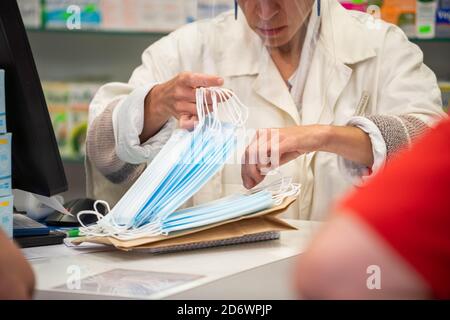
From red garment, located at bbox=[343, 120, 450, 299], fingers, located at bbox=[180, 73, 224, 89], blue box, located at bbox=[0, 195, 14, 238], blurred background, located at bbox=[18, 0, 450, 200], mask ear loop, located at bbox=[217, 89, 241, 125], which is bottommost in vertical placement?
blurred background, located at bbox=[18, 0, 450, 200]

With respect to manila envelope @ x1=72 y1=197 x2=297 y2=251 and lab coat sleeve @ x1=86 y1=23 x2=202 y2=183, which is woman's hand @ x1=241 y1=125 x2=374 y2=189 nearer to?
manila envelope @ x1=72 y1=197 x2=297 y2=251

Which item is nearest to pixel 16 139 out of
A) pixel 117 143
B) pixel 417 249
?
pixel 117 143

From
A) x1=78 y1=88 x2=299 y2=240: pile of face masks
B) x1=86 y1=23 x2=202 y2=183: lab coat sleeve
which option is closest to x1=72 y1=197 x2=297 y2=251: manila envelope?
x1=78 y1=88 x2=299 y2=240: pile of face masks

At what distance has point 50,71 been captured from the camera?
2.68 m

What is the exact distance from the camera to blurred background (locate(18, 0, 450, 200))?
224 cm

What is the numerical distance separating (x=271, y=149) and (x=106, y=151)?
0.46 metres

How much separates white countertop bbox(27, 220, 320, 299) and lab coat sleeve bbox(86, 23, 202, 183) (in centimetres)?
39

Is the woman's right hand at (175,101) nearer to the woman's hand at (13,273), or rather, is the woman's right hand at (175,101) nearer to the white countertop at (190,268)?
the white countertop at (190,268)

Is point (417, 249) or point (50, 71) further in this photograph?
point (50, 71)

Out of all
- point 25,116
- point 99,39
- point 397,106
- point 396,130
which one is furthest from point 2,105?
point 99,39

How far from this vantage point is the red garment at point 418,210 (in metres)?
0.41

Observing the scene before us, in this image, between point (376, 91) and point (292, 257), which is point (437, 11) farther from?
point (292, 257)
